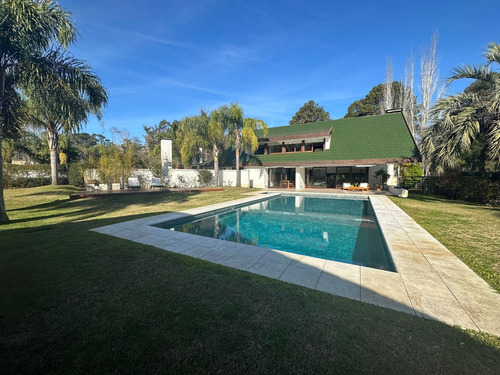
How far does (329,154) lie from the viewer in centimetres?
2159

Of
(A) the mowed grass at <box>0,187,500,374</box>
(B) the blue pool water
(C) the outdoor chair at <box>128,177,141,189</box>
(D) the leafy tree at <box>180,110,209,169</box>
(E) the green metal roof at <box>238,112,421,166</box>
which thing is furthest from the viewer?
(D) the leafy tree at <box>180,110,209,169</box>

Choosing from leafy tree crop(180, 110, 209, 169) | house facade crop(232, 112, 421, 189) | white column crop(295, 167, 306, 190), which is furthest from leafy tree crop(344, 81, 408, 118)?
leafy tree crop(180, 110, 209, 169)

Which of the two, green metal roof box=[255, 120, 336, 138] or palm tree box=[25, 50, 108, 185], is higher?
green metal roof box=[255, 120, 336, 138]

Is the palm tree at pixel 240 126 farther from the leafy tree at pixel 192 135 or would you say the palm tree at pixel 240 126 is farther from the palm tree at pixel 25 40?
the palm tree at pixel 25 40

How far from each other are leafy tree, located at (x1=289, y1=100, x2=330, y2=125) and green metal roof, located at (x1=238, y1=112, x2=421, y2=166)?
21399 mm

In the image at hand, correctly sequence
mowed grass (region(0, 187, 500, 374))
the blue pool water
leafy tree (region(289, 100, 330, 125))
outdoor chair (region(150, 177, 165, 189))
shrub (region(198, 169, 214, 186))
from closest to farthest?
1. mowed grass (region(0, 187, 500, 374))
2. the blue pool water
3. outdoor chair (region(150, 177, 165, 189))
4. shrub (region(198, 169, 214, 186))
5. leafy tree (region(289, 100, 330, 125))

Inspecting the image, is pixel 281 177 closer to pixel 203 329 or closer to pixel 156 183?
pixel 156 183

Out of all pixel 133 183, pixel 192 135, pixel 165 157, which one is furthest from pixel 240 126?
pixel 133 183

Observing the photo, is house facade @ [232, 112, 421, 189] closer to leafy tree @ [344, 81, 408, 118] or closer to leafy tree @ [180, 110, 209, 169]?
leafy tree @ [180, 110, 209, 169]

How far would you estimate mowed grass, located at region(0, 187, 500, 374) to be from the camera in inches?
79.7

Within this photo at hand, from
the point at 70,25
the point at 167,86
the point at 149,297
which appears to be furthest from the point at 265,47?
the point at 149,297

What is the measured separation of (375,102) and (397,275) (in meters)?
45.8

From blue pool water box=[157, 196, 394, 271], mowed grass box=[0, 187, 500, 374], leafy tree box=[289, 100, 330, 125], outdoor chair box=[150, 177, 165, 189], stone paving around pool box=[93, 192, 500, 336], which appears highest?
leafy tree box=[289, 100, 330, 125]

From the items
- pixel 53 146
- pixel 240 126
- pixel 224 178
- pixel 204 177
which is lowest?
pixel 224 178
